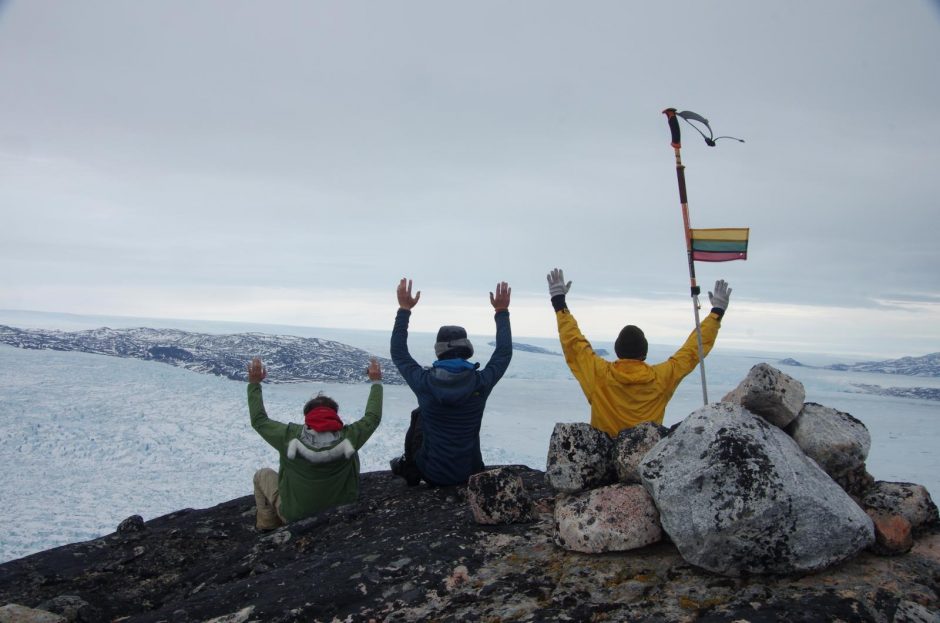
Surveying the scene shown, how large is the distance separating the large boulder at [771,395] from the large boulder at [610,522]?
0.93 meters

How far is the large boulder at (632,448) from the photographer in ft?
13.5

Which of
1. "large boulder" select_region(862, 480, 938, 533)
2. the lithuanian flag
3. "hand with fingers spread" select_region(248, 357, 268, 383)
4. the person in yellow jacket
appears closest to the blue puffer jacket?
the person in yellow jacket

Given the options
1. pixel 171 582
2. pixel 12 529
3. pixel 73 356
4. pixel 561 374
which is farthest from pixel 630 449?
pixel 561 374

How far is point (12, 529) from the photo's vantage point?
14.3 m

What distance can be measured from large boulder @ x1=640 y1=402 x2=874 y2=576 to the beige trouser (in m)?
4.22

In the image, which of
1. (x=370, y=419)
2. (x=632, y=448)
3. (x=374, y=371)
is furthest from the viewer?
(x=374, y=371)

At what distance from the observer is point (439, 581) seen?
11.8 ft

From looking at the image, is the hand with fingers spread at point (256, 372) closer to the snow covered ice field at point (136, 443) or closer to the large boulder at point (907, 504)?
the large boulder at point (907, 504)

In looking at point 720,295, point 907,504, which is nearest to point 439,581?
point 907,504

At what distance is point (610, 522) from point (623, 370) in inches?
73.5

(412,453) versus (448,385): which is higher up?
(448,385)

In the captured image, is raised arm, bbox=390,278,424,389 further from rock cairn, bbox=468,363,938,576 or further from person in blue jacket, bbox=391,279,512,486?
rock cairn, bbox=468,363,938,576

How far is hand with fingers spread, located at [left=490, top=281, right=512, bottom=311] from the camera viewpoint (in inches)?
230

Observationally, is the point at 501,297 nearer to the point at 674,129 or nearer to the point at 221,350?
the point at 674,129
